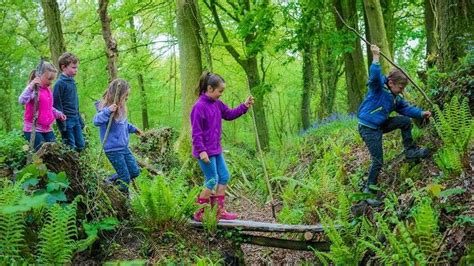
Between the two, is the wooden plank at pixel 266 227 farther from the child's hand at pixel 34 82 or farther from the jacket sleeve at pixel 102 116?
the child's hand at pixel 34 82

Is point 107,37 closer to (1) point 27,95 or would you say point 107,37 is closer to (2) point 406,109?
(1) point 27,95

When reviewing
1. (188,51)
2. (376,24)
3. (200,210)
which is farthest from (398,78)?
(188,51)

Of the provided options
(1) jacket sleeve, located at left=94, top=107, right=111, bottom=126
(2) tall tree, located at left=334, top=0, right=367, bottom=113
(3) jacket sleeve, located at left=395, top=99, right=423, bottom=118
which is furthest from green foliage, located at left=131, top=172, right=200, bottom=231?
(2) tall tree, located at left=334, top=0, right=367, bottom=113

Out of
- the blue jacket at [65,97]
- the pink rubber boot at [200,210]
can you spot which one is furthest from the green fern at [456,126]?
the blue jacket at [65,97]

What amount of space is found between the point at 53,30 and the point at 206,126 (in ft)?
18.9

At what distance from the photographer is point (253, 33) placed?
15.1 m

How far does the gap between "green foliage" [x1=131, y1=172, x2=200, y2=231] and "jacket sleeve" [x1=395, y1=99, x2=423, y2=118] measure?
2678 millimetres

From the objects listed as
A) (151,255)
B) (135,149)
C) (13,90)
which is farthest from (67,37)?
(151,255)

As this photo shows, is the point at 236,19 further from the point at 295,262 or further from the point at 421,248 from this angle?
the point at 421,248

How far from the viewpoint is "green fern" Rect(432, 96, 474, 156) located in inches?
184

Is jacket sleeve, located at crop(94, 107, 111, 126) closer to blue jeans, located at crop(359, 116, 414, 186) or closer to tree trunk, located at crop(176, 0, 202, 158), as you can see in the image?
blue jeans, located at crop(359, 116, 414, 186)

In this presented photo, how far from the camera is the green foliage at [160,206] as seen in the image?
496 centimetres

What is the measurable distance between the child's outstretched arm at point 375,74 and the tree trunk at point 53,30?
23.1ft

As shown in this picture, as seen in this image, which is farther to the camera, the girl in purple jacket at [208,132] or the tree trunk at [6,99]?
the tree trunk at [6,99]
